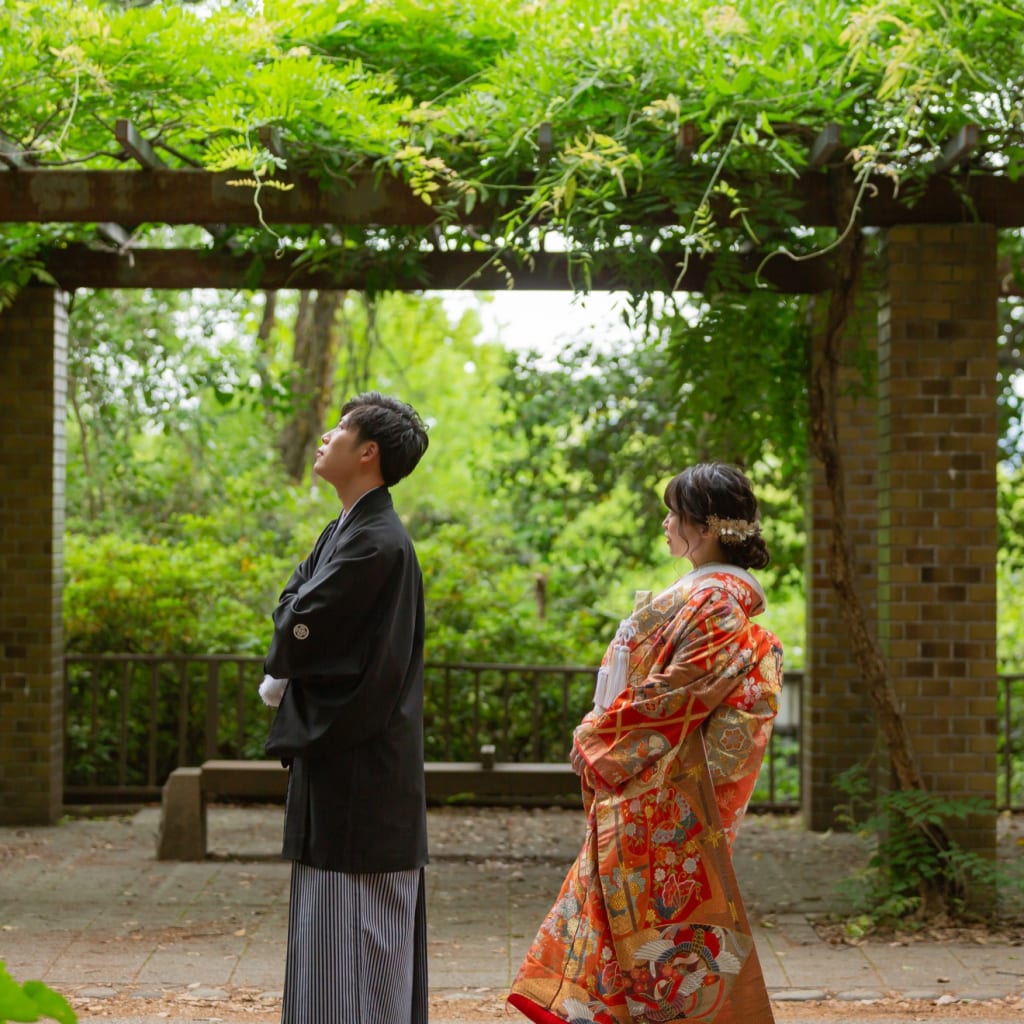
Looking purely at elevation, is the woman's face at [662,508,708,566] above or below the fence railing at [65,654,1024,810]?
above

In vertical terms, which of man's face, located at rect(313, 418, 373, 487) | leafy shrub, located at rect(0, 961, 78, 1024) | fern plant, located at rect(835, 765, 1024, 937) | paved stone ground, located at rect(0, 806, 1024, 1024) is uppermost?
man's face, located at rect(313, 418, 373, 487)

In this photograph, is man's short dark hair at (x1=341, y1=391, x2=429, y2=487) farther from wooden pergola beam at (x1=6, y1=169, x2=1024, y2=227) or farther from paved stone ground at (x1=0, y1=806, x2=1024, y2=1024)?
wooden pergola beam at (x1=6, y1=169, x2=1024, y2=227)

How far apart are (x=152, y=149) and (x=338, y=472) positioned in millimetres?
2921

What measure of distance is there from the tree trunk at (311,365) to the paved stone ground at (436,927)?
7110mm

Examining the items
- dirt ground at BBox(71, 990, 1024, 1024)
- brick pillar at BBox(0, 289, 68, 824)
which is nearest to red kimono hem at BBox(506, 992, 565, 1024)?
dirt ground at BBox(71, 990, 1024, 1024)

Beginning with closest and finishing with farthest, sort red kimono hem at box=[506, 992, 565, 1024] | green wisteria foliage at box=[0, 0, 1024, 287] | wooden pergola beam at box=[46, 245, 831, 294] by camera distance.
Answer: red kimono hem at box=[506, 992, 565, 1024]
green wisteria foliage at box=[0, 0, 1024, 287]
wooden pergola beam at box=[46, 245, 831, 294]

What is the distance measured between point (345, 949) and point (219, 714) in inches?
236

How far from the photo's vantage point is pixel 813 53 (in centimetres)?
527

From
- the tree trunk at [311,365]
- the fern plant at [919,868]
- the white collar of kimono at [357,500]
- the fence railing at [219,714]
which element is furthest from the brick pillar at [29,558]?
the tree trunk at [311,365]

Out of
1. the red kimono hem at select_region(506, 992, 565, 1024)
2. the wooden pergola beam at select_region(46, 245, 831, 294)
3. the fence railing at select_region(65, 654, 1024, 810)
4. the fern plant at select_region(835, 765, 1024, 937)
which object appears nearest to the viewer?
the red kimono hem at select_region(506, 992, 565, 1024)

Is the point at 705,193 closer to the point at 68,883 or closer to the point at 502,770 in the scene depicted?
the point at 502,770

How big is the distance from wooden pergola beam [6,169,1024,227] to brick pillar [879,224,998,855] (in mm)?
149

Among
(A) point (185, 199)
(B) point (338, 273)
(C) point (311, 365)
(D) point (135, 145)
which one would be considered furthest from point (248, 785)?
(C) point (311, 365)

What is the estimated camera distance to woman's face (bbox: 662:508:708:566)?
12.0 ft
